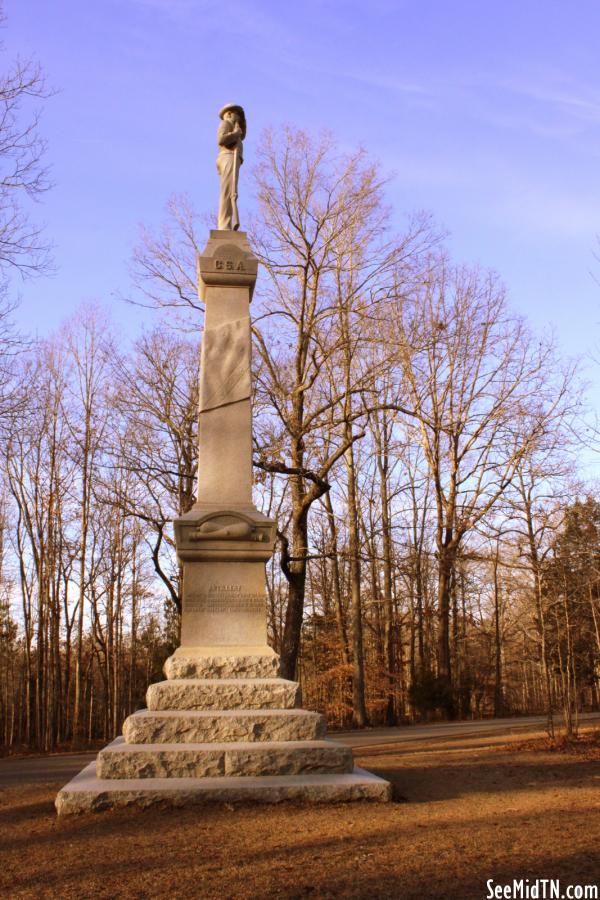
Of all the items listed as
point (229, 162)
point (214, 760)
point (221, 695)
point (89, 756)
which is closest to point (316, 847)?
point (214, 760)

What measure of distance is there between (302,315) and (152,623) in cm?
2384

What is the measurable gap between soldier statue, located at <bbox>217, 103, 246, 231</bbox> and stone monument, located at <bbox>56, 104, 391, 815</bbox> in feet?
0.05

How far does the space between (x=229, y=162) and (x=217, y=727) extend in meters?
7.14

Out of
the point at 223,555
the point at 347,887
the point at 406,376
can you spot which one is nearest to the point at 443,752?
the point at 223,555

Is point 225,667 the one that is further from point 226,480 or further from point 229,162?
point 229,162

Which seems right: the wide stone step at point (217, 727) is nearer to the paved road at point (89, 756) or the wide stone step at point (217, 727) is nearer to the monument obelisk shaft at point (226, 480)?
the monument obelisk shaft at point (226, 480)

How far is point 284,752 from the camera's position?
6836 mm

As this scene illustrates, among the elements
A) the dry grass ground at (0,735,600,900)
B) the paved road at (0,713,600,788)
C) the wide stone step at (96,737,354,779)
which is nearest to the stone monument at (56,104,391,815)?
the wide stone step at (96,737,354,779)

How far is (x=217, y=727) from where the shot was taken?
280 inches

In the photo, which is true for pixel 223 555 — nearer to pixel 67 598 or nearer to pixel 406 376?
pixel 406 376

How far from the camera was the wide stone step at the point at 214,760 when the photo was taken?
262 inches

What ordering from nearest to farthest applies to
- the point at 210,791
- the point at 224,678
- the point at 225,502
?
the point at 210,791 < the point at 224,678 < the point at 225,502

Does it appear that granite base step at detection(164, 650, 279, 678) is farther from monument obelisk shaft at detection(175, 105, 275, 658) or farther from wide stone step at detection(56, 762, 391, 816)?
wide stone step at detection(56, 762, 391, 816)

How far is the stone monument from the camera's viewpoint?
6.46m
